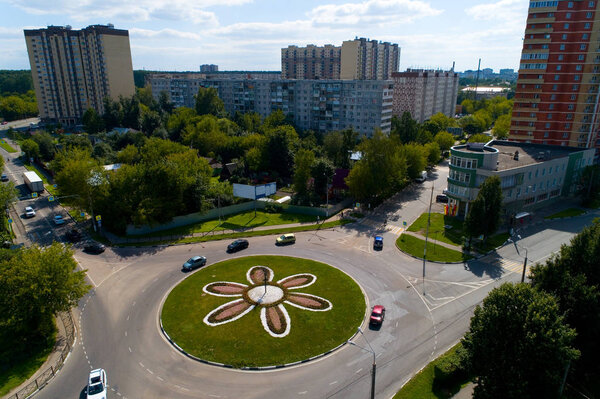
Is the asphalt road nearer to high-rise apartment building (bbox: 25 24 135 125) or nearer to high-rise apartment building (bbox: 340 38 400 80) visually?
high-rise apartment building (bbox: 25 24 135 125)

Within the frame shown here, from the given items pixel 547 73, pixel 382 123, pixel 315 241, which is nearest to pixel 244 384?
pixel 315 241

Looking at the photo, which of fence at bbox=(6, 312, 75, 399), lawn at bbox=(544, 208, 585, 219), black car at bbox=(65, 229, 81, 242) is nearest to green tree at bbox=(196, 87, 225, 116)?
black car at bbox=(65, 229, 81, 242)

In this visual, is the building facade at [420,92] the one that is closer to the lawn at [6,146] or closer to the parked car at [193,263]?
the parked car at [193,263]

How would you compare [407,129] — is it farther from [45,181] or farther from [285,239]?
[45,181]

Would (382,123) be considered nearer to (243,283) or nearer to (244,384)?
(243,283)

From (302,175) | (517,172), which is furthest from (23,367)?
(517,172)
